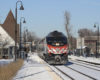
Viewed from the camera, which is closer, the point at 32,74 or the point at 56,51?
the point at 32,74

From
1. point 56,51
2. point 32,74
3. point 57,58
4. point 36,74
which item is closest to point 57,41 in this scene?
point 56,51

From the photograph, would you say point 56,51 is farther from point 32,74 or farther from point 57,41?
point 32,74

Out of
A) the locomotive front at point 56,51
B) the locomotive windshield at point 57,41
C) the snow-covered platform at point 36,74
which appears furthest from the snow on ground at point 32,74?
the locomotive windshield at point 57,41

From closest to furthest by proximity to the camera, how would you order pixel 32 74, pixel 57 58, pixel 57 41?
pixel 32 74
pixel 57 58
pixel 57 41

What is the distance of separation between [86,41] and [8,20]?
33977mm

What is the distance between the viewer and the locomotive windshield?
79.9ft

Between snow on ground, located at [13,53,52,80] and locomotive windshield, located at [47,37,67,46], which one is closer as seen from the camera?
snow on ground, located at [13,53,52,80]

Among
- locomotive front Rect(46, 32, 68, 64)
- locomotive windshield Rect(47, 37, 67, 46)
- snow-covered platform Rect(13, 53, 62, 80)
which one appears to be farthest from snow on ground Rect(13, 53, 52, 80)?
locomotive windshield Rect(47, 37, 67, 46)

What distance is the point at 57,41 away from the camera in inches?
971

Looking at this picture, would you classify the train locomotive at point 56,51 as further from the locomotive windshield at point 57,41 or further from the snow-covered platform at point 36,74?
the snow-covered platform at point 36,74

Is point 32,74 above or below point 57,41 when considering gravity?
below

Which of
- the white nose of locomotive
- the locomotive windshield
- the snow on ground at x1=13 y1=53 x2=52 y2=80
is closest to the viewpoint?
the snow on ground at x1=13 y1=53 x2=52 y2=80

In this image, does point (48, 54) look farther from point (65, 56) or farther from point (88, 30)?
point (88, 30)

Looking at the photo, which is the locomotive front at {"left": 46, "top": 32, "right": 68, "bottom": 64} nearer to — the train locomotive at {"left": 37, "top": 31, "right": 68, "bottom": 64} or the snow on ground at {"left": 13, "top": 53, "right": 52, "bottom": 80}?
the train locomotive at {"left": 37, "top": 31, "right": 68, "bottom": 64}
